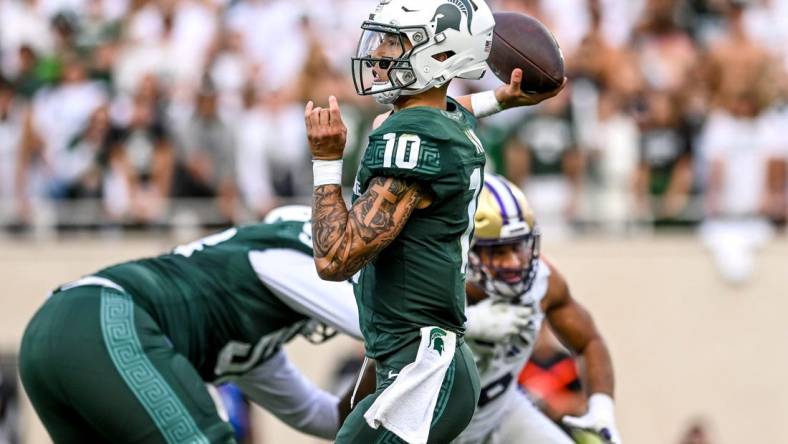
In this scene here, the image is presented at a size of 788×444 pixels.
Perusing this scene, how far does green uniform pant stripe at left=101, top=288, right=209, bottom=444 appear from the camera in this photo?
4.81 metres

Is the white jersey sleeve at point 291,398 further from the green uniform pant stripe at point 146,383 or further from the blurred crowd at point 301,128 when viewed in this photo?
the blurred crowd at point 301,128

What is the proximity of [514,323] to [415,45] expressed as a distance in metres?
1.36

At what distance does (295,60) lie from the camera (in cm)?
1062

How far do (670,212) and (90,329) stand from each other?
20.5 feet

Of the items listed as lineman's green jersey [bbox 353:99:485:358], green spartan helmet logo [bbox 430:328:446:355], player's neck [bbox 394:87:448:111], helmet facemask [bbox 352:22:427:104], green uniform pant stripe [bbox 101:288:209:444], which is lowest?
green uniform pant stripe [bbox 101:288:209:444]

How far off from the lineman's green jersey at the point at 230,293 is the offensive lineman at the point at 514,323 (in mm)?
584

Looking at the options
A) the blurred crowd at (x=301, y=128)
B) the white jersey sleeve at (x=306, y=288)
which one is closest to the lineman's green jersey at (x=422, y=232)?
the white jersey sleeve at (x=306, y=288)

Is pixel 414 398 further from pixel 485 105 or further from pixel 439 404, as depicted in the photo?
pixel 485 105

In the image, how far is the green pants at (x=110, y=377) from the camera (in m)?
4.81

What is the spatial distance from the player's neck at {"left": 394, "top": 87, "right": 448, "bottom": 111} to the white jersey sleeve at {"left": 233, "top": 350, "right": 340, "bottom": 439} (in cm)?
152

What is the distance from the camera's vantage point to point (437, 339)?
14.3 feet

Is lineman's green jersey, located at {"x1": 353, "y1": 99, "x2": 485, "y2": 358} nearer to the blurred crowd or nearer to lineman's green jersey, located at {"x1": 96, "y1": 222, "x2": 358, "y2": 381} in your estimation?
lineman's green jersey, located at {"x1": 96, "y1": 222, "x2": 358, "y2": 381}

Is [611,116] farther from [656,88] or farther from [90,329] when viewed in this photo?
[90,329]

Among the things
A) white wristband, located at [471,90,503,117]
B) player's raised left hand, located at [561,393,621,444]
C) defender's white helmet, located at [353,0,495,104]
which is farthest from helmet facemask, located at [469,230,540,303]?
defender's white helmet, located at [353,0,495,104]
